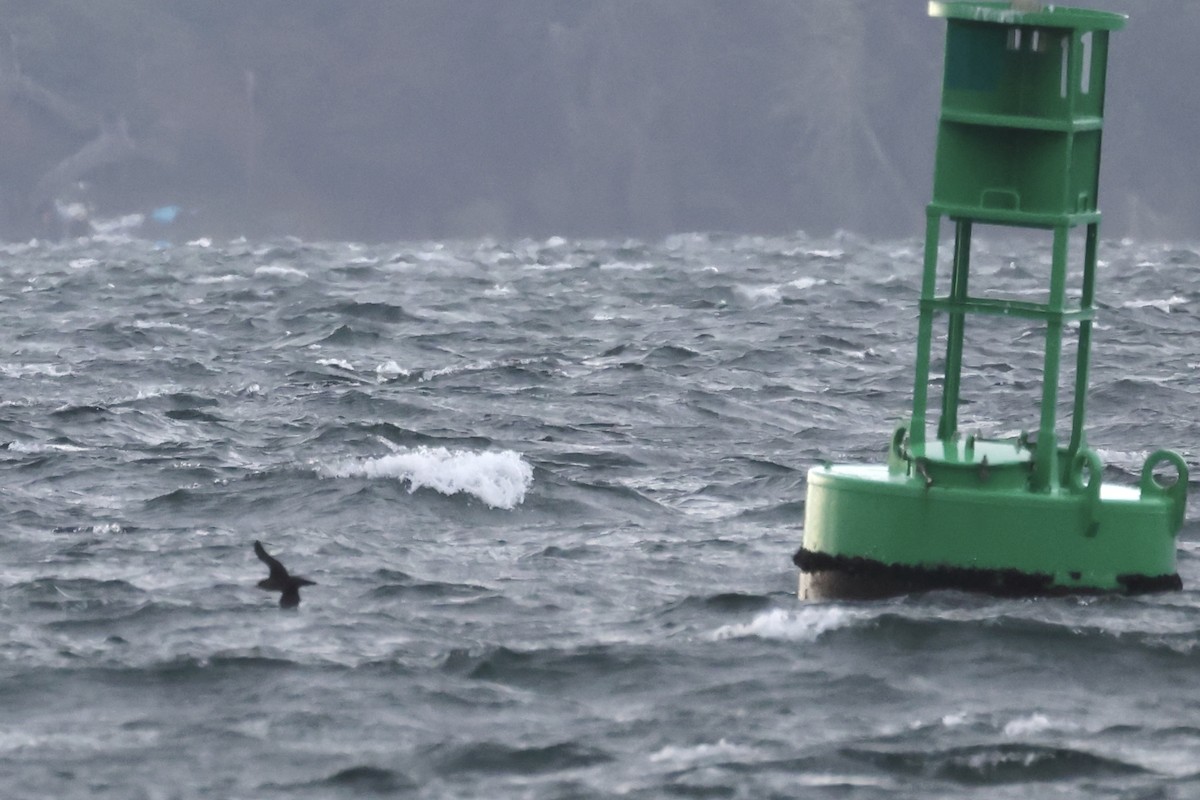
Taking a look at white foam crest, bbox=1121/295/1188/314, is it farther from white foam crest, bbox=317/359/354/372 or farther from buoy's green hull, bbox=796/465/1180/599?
buoy's green hull, bbox=796/465/1180/599

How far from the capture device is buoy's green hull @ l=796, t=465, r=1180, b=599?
1669 cm

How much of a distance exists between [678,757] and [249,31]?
602ft

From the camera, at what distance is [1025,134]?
1711cm

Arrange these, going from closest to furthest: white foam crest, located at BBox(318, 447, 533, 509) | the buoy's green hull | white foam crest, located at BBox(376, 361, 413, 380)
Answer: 1. the buoy's green hull
2. white foam crest, located at BBox(318, 447, 533, 509)
3. white foam crest, located at BBox(376, 361, 413, 380)

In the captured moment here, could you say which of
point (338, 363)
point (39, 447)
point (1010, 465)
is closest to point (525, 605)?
point (1010, 465)

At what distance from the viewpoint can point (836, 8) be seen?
19212cm

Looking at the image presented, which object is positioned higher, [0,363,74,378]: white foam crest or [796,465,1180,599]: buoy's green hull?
[796,465,1180,599]: buoy's green hull

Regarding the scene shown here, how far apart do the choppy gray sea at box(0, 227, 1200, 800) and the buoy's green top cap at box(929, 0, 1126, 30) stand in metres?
4.02

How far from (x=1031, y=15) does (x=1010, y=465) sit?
10.3 ft

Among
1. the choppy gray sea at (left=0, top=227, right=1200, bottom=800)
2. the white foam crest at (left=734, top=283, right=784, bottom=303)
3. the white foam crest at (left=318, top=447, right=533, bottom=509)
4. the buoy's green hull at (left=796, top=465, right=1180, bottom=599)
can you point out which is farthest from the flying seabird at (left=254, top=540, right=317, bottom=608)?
the white foam crest at (left=734, top=283, right=784, bottom=303)

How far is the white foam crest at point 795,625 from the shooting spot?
54.9ft

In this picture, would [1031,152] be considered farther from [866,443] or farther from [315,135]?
[315,135]

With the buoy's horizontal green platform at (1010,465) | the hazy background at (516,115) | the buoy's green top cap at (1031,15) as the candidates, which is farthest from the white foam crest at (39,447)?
the hazy background at (516,115)

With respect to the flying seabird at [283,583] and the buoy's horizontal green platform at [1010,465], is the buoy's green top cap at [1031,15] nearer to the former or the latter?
the buoy's horizontal green platform at [1010,465]
